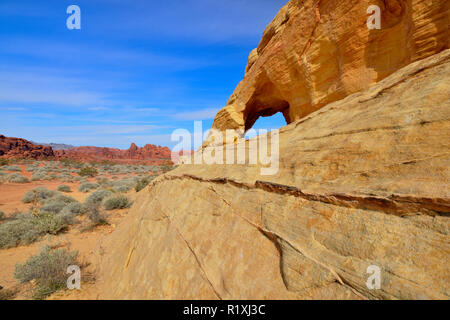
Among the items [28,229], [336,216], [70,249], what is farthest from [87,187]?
[336,216]

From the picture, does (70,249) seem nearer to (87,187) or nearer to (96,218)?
(96,218)

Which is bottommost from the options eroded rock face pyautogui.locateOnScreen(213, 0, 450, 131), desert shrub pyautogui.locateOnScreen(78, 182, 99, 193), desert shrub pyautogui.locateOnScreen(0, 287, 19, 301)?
desert shrub pyautogui.locateOnScreen(0, 287, 19, 301)

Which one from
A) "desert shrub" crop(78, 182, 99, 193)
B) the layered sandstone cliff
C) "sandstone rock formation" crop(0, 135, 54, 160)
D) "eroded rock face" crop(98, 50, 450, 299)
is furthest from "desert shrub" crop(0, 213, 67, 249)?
"sandstone rock formation" crop(0, 135, 54, 160)

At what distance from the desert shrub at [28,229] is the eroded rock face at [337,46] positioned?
10100 millimetres

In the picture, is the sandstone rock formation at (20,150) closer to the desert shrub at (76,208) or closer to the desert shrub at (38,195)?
the desert shrub at (38,195)

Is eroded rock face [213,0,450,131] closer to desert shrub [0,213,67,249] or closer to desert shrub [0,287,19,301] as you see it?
desert shrub [0,287,19,301]

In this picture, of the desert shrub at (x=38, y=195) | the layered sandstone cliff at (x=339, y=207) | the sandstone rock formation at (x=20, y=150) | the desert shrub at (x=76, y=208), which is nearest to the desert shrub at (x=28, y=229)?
the desert shrub at (x=76, y=208)

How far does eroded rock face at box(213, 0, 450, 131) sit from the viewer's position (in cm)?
386

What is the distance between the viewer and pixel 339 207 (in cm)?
195

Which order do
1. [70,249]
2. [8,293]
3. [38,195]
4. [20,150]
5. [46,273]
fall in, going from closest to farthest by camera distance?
1. [8,293]
2. [46,273]
3. [70,249]
4. [38,195]
5. [20,150]

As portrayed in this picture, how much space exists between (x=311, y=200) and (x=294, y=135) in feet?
5.37

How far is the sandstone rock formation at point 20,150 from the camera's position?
53.4 metres

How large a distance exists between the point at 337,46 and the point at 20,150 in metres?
80.1

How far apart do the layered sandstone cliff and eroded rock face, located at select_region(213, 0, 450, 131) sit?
0.04 metres
